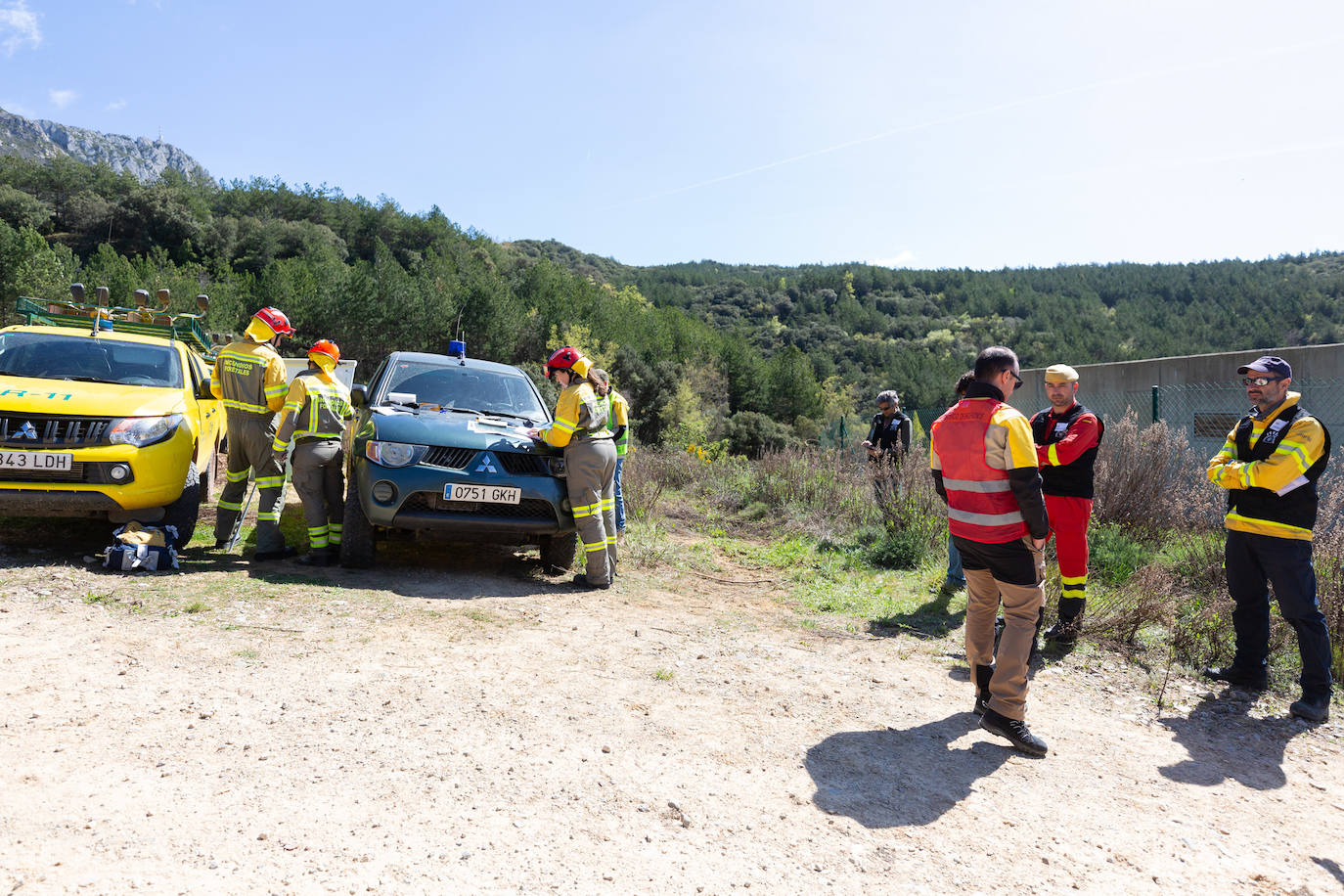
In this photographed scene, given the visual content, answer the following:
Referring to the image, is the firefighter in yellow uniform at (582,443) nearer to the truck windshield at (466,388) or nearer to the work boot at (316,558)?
the truck windshield at (466,388)

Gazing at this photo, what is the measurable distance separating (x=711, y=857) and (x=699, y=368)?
61.1 m

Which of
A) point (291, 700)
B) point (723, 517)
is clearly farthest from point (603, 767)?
point (723, 517)

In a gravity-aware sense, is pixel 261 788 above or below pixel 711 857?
above

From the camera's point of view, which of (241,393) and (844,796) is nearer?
(844,796)

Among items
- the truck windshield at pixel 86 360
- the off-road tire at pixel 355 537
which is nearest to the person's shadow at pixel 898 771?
the off-road tire at pixel 355 537

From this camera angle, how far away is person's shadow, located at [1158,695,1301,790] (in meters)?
3.51

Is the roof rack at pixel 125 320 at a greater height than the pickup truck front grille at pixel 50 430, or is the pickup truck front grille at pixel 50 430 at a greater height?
the roof rack at pixel 125 320

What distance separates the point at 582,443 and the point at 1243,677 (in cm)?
437

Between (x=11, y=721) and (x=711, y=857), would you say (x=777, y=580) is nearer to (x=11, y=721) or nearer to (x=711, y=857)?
(x=711, y=857)

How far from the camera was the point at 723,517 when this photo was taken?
1110cm

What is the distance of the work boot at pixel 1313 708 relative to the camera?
4223 millimetres

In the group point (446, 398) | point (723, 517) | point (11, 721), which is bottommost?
point (723, 517)

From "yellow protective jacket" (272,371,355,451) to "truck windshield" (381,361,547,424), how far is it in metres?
0.58

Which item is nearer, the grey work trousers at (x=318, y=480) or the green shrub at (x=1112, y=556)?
the grey work trousers at (x=318, y=480)
